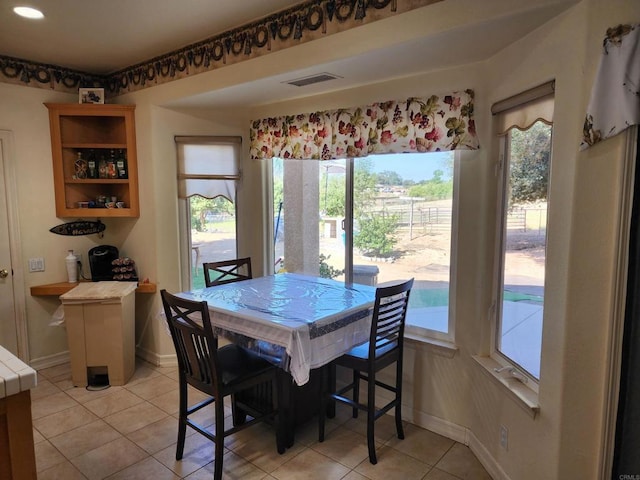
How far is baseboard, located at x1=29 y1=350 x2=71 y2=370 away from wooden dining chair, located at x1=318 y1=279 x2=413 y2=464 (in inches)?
105

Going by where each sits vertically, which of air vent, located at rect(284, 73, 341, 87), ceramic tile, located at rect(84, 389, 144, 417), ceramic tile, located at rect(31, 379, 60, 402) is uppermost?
air vent, located at rect(284, 73, 341, 87)

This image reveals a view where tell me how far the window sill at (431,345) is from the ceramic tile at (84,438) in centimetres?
200

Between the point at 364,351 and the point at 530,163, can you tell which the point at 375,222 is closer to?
the point at 364,351

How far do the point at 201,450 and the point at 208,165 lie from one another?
2.27 meters

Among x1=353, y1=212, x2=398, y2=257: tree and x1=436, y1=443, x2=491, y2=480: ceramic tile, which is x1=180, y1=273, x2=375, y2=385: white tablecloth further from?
x1=436, y1=443, x2=491, y2=480: ceramic tile

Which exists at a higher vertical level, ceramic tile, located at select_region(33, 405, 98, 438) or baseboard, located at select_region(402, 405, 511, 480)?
baseboard, located at select_region(402, 405, 511, 480)

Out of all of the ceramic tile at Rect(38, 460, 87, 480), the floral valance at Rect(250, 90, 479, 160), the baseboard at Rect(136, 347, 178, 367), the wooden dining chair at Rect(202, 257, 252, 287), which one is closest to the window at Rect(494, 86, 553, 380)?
the floral valance at Rect(250, 90, 479, 160)

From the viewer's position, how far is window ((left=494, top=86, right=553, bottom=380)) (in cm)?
207

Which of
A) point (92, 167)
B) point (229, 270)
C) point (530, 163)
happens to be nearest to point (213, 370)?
point (229, 270)

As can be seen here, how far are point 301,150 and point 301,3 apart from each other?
1096 millimetres

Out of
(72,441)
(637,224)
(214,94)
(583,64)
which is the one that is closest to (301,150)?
(214,94)

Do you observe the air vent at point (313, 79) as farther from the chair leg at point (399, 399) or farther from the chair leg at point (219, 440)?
the chair leg at point (219, 440)

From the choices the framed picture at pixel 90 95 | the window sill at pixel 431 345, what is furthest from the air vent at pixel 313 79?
the framed picture at pixel 90 95

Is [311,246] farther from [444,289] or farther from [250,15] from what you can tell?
[250,15]
